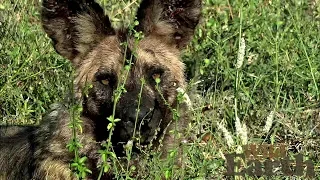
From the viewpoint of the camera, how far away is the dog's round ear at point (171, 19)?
235 inches

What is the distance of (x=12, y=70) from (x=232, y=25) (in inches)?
→ 81.4

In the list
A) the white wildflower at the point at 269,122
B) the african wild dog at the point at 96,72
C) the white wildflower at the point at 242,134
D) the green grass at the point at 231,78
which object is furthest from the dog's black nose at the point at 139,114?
the white wildflower at the point at 269,122

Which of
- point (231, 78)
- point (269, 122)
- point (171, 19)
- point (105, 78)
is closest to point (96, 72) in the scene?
point (105, 78)

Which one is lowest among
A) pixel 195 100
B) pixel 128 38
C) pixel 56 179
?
pixel 56 179

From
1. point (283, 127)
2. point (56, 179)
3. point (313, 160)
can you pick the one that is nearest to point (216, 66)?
point (283, 127)

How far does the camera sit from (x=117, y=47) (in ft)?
19.6

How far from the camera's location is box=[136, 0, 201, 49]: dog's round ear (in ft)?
19.6

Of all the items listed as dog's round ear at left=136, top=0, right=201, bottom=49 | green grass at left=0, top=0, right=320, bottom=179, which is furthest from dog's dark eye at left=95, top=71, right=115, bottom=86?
dog's round ear at left=136, top=0, right=201, bottom=49

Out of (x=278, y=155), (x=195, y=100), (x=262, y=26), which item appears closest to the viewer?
(x=278, y=155)

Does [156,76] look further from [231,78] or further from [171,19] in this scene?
[231,78]

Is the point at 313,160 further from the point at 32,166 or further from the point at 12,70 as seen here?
the point at 12,70

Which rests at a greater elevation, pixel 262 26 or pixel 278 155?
pixel 262 26

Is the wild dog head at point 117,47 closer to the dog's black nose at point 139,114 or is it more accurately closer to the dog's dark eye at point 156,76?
the dog's dark eye at point 156,76

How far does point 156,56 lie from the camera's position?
6008 mm
